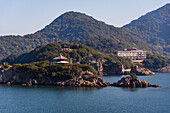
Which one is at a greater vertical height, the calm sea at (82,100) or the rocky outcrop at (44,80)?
the rocky outcrop at (44,80)

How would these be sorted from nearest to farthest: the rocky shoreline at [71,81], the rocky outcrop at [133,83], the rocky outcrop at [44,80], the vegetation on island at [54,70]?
the rocky outcrop at [44,80] < the rocky shoreline at [71,81] < the rocky outcrop at [133,83] < the vegetation on island at [54,70]

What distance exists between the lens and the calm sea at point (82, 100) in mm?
76438

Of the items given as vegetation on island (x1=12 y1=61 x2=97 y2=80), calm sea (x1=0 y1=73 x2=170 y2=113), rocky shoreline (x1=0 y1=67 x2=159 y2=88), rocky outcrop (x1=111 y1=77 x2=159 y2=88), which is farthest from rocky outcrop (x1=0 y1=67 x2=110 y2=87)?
calm sea (x1=0 y1=73 x2=170 y2=113)

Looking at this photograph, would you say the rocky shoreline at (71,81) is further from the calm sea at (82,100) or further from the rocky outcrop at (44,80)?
the calm sea at (82,100)

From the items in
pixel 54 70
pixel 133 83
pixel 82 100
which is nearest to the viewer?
pixel 82 100

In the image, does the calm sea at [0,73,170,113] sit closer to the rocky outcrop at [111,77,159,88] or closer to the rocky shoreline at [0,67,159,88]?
the rocky outcrop at [111,77,159,88]

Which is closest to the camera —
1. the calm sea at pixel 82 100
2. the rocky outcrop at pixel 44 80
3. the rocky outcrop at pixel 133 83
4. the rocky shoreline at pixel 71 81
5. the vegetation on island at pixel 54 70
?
the calm sea at pixel 82 100

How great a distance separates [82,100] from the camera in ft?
286

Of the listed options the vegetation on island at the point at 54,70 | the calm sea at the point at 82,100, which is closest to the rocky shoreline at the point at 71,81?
the vegetation on island at the point at 54,70

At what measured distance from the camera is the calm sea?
7644 cm

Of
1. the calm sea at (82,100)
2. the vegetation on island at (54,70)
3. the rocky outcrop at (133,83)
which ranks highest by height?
Answer: the vegetation on island at (54,70)

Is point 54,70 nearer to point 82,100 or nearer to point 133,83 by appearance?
point 133,83

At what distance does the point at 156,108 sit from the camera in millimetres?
78000

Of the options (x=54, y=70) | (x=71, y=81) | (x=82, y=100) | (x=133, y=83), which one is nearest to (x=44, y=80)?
(x=54, y=70)
